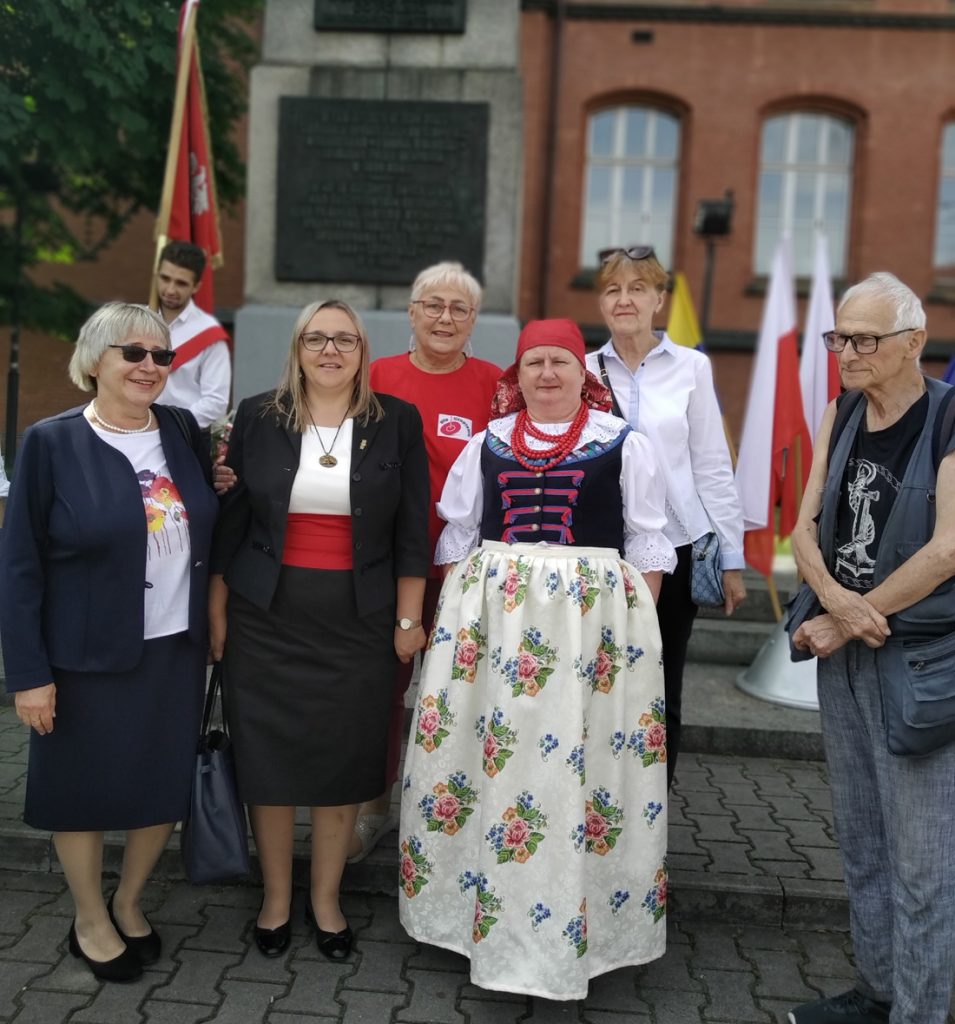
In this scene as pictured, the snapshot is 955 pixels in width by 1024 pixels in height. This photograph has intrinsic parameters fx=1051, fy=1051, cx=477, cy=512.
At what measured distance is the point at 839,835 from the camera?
8.95ft

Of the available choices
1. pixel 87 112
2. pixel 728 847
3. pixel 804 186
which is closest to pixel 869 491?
pixel 728 847

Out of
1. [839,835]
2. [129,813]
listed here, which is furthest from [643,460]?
[129,813]

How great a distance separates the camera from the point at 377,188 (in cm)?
551

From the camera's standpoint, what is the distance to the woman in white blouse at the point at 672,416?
126 inches

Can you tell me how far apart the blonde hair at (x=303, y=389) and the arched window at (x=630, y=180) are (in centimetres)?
1334

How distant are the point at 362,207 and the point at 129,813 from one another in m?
3.64

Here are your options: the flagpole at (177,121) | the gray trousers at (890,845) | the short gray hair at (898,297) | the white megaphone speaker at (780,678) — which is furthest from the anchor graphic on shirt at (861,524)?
the flagpole at (177,121)

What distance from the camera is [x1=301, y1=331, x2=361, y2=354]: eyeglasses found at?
2.86 m

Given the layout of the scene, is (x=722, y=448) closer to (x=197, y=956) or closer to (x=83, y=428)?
(x=83, y=428)

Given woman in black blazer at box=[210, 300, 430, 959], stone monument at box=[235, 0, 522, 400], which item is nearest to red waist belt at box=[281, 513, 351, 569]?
woman in black blazer at box=[210, 300, 430, 959]

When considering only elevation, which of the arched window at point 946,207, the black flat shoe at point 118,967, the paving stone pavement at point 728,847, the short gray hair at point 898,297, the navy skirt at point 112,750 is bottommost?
the black flat shoe at point 118,967

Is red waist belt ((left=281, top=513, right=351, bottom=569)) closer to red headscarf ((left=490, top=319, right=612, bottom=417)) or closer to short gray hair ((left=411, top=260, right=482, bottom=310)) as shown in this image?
red headscarf ((left=490, top=319, right=612, bottom=417))

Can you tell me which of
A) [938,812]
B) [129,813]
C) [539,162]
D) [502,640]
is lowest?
[129,813]

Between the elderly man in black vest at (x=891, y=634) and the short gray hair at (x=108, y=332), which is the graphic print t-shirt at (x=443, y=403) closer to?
the short gray hair at (x=108, y=332)
